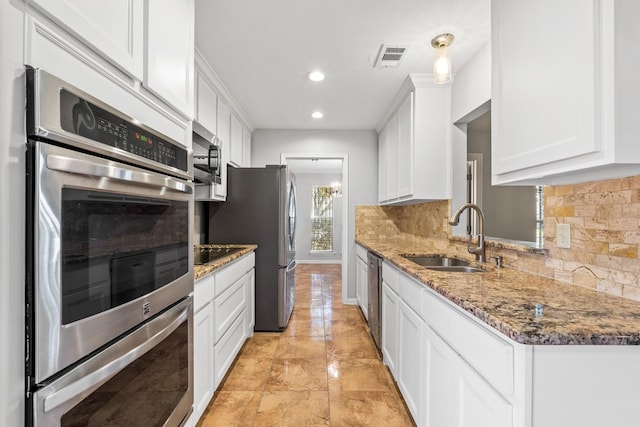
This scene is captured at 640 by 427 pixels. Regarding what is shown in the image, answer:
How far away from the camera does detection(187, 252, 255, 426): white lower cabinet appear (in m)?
1.67

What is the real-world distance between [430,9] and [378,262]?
1824mm

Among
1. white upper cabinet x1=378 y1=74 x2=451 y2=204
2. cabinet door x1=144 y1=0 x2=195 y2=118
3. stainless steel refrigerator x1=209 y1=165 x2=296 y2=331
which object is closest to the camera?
cabinet door x1=144 y1=0 x2=195 y2=118

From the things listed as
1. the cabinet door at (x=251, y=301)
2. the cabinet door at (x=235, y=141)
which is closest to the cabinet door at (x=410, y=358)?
the cabinet door at (x=251, y=301)

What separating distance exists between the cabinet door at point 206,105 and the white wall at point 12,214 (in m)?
1.84

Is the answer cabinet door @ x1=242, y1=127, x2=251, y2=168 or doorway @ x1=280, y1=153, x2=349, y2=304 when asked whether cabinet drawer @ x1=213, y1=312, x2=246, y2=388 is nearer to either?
cabinet door @ x1=242, y1=127, x2=251, y2=168

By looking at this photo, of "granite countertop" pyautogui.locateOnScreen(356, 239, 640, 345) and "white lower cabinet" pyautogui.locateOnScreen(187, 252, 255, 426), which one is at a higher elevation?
"granite countertop" pyautogui.locateOnScreen(356, 239, 640, 345)

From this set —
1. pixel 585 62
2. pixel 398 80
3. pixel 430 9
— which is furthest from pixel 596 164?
pixel 398 80

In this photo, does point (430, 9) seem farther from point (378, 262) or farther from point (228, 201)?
point (228, 201)

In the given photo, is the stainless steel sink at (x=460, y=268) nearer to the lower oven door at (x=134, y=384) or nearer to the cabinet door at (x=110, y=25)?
the lower oven door at (x=134, y=384)

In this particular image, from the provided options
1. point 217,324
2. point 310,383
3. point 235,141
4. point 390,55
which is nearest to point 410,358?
point 310,383

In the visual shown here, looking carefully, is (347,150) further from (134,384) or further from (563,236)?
(134,384)

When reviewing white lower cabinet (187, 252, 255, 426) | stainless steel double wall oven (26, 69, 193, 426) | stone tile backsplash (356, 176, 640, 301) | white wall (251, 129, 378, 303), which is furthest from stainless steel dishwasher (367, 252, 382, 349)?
stainless steel double wall oven (26, 69, 193, 426)

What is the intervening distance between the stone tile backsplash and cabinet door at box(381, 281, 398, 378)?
770 mm

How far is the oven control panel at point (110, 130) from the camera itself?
71 centimetres
